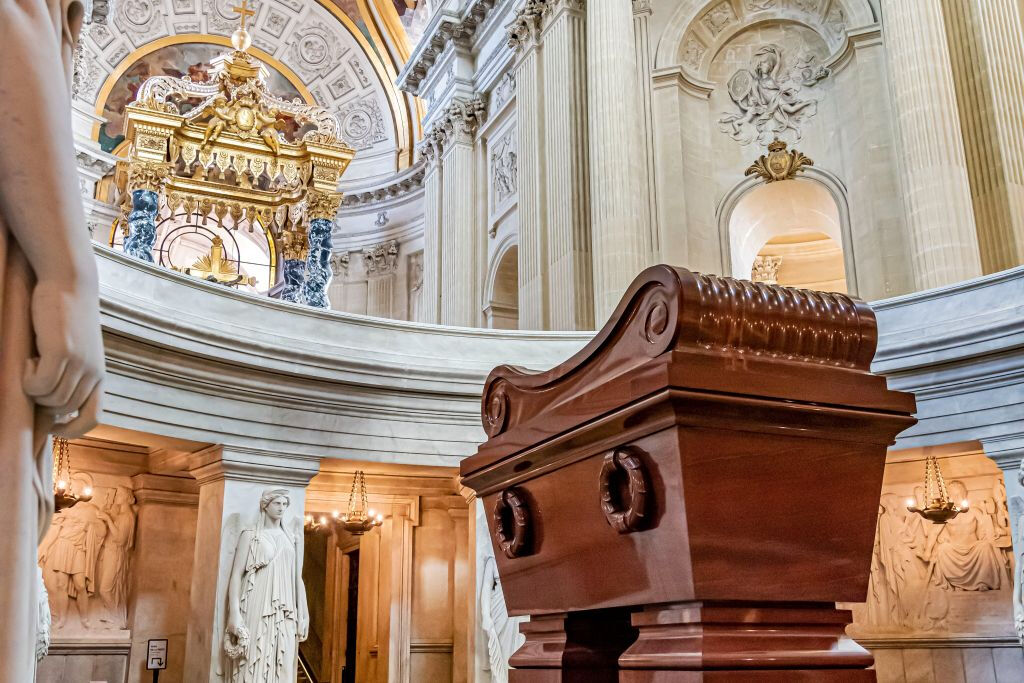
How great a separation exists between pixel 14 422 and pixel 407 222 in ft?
80.8

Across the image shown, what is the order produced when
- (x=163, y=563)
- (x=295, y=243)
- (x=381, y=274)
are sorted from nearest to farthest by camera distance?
(x=163, y=563), (x=295, y=243), (x=381, y=274)

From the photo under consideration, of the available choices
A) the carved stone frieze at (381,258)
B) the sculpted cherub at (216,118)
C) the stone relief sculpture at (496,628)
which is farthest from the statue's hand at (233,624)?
the carved stone frieze at (381,258)

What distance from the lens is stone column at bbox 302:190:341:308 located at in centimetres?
1745

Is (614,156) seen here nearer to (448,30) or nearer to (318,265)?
(318,265)

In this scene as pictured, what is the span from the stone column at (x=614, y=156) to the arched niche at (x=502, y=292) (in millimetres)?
4162

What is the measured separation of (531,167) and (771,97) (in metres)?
4.00

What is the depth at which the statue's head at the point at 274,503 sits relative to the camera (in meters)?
9.75

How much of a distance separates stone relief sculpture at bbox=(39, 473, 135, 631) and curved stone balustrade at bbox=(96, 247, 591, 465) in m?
1.84

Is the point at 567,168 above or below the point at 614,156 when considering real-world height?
above

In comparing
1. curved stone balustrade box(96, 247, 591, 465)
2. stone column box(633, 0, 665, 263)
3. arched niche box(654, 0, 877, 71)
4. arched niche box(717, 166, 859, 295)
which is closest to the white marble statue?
curved stone balustrade box(96, 247, 591, 465)

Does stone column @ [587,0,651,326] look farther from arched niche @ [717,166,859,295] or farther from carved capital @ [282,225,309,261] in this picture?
carved capital @ [282,225,309,261]

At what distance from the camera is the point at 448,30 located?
822 inches

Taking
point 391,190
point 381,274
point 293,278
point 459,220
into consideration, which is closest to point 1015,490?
point 293,278

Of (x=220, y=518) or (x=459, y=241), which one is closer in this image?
(x=220, y=518)
